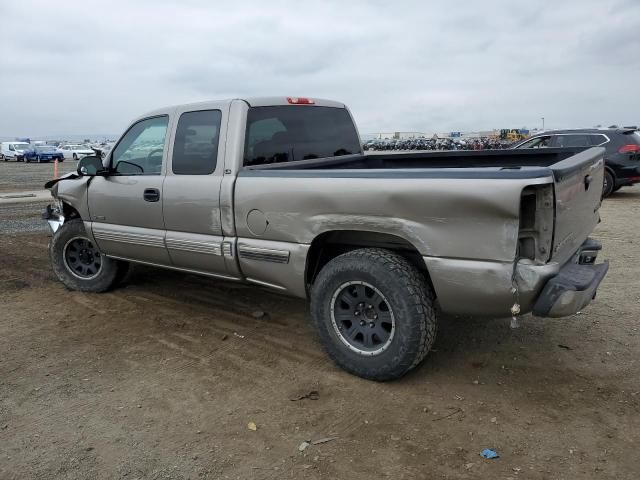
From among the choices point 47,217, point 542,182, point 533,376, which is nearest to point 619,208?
point 533,376

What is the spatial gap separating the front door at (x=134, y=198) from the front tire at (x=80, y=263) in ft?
1.25

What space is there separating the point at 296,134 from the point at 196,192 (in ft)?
3.42

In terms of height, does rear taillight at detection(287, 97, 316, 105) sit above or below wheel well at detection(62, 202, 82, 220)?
above

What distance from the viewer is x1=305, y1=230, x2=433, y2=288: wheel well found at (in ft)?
12.2

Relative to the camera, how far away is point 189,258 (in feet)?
15.1

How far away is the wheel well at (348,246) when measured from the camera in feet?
12.2

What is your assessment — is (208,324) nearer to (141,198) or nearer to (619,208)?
(141,198)

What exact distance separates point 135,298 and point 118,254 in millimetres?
560

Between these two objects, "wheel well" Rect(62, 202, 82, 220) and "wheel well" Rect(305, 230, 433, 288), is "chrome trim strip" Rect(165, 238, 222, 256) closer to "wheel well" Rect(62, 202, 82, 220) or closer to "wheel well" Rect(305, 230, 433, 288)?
"wheel well" Rect(305, 230, 433, 288)

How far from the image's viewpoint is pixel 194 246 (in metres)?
4.46

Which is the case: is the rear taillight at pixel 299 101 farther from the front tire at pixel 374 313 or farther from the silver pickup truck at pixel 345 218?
the front tire at pixel 374 313

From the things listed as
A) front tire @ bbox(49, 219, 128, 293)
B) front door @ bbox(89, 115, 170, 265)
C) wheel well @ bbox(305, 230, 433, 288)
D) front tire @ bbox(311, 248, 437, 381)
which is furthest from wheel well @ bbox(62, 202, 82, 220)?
front tire @ bbox(311, 248, 437, 381)

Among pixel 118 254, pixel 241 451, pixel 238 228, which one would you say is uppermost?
pixel 238 228

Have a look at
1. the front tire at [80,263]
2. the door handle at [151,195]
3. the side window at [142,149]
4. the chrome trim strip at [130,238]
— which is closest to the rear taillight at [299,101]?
the side window at [142,149]
